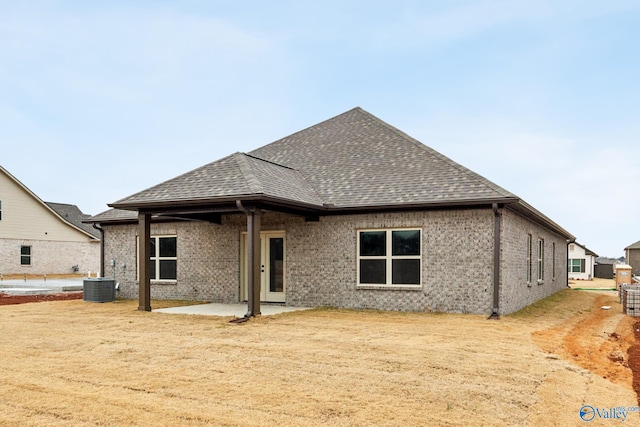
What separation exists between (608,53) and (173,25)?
12.8 meters

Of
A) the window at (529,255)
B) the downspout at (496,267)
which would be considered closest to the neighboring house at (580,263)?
the window at (529,255)

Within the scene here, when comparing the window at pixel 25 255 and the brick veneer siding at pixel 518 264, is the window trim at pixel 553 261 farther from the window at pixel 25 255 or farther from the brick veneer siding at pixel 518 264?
the window at pixel 25 255

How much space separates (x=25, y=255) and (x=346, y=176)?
93.8 feet

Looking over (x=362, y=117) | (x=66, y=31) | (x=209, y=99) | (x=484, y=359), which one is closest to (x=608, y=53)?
(x=362, y=117)

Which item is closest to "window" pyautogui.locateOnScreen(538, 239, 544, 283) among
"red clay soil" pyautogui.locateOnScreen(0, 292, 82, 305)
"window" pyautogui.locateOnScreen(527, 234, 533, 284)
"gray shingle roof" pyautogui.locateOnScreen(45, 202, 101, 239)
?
"window" pyautogui.locateOnScreen(527, 234, 533, 284)

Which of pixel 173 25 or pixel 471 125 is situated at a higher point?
pixel 173 25

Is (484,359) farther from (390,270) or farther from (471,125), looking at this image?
(471,125)

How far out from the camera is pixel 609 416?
5414 mm

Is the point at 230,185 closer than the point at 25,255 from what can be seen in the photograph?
Yes

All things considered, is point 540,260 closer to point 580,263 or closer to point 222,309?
point 222,309

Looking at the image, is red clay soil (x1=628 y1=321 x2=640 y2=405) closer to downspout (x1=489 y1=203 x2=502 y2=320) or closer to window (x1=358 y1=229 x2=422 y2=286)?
downspout (x1=489 y1=203 x2=502 y2=320)

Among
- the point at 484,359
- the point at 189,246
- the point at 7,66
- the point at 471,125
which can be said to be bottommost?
the point at 484,359

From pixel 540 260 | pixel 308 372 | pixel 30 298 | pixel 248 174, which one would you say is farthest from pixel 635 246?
pixel 308 372

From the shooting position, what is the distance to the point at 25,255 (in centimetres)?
3519
